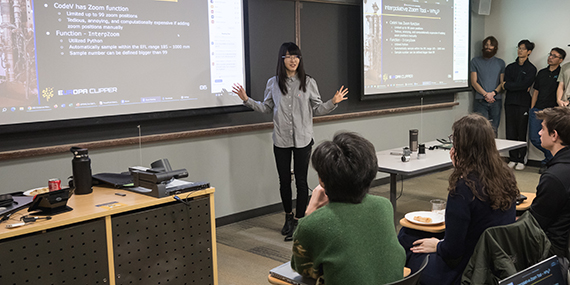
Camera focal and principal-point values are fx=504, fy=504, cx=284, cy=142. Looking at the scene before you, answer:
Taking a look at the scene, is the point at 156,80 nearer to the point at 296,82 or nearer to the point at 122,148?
the point at 122,148

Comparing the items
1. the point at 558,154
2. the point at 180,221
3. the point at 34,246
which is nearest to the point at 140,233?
the point at 180,221

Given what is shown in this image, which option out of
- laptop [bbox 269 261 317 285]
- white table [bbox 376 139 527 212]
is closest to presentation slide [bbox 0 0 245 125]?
white table [bbox 376 139 527 212]

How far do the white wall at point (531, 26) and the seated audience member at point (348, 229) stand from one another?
574 cm

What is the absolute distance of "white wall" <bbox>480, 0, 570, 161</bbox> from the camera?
6.25 meters

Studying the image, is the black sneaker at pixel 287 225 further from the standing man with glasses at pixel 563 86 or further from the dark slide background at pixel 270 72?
the standing man with glasses at pixel 563 86

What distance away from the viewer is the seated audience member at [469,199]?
1.96m

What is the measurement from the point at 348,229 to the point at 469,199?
68 centimetres

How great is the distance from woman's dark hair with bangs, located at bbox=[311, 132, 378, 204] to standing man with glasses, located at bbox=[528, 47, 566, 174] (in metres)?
5.12

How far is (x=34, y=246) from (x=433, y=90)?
495 cm

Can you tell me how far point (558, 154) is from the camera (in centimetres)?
233

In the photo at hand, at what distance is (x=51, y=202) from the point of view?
85.3 inches

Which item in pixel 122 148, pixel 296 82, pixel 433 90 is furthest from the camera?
pixel 433 90

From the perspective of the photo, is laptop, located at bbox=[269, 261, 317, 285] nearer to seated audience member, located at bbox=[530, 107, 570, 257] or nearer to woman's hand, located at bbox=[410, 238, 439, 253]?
woman's hand, located at bbox=[410, 238, 439, 253]

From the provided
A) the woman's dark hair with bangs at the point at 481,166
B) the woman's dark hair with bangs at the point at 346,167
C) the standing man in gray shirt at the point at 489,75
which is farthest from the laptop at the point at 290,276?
the standing man in gray shirt at the point at 489,75
